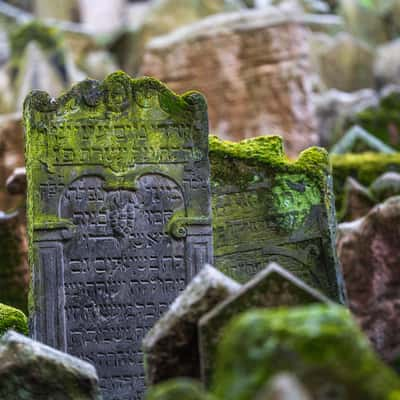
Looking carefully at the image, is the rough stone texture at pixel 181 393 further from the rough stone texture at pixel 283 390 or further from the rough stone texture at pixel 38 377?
the rough stone texture at pixel 38 377

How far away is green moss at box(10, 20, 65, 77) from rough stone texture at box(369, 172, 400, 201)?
936 centimetres

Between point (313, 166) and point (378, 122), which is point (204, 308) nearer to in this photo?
point (313, 166)

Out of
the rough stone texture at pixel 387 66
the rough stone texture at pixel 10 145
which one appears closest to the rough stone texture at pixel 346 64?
the rough stone texture at pixel 387 66

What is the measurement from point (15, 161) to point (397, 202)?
5565mm

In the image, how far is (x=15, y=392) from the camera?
198 inches

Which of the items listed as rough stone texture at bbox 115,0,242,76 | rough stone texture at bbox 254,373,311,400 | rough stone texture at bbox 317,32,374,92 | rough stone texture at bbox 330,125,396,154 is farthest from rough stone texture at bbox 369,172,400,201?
rough stone texture at bbox 115,0,242,76

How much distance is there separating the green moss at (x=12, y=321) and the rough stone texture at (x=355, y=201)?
15.4ft

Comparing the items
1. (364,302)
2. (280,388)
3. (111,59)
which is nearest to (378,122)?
(364,302)

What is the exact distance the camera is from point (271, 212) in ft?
29.8

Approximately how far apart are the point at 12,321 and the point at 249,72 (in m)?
10.4

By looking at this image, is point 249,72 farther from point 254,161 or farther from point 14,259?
point 254,161

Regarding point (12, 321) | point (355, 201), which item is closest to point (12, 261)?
point (355, 201)

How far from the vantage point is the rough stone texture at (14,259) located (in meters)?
10.5

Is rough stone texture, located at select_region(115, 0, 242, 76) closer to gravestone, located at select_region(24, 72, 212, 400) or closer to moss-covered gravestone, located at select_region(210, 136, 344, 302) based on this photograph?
moss-covered gravestone, located at select_region(210, 136, 344, 302)
